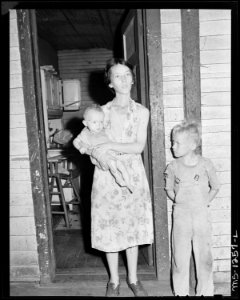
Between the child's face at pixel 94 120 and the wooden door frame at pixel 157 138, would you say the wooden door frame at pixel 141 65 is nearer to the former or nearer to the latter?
the wooden door frame at pixel 157 138

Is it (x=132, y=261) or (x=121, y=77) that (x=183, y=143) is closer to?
(x=121, y=77)

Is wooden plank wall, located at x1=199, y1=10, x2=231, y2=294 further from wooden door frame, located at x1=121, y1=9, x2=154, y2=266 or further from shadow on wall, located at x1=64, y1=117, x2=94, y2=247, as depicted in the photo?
shadow on wall, located at x1=64, y1=117, x2=94, y2=247

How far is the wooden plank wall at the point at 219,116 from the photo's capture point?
2.72 meters

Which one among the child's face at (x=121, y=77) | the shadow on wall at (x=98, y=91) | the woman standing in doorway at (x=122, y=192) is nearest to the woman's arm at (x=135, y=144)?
the woman standing in doorway at (x=122, y=192)

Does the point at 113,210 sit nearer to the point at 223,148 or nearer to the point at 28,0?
the point at 223,148

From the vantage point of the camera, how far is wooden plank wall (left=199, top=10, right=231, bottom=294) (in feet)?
8.91

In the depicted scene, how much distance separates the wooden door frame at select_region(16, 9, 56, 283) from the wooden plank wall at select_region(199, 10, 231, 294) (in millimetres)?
1748

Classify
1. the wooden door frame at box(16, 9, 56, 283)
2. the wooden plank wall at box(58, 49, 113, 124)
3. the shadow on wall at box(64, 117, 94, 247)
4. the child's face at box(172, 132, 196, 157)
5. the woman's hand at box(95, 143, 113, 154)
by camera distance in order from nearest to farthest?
the woman's hand at box(95, 143, 113, 154)
the child's face at box(172, 132, 196, 157)
the wooden door frame at box(16, 9, 56, 283)
the shadow on wall at box(64, 117, 94, 247)
the wooden plank wall at box(58, 49, 113, 124)

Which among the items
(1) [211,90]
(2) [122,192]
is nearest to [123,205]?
(2) [122,192]

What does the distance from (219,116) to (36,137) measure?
1962mm

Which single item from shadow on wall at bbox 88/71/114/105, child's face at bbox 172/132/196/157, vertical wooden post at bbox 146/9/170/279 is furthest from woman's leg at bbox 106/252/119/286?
shadow on wall at bbox 88/71/114/105

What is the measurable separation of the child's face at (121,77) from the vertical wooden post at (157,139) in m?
0.36
